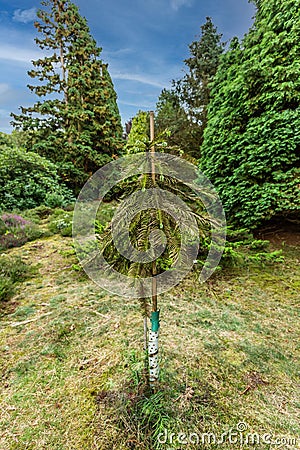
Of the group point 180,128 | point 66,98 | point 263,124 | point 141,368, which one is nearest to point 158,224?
point 141,368

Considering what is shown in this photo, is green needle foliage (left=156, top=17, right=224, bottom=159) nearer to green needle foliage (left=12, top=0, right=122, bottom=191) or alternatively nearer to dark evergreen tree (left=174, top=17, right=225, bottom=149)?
dark evergreen tree (left=174, top=17, right=225, bottom=149)

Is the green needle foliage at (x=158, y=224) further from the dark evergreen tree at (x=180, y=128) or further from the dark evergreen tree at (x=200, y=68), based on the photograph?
the dark evergreen tree at (x=200, y=68)

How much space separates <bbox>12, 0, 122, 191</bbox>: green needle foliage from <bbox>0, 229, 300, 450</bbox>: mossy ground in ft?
26.0

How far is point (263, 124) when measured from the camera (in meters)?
3.33

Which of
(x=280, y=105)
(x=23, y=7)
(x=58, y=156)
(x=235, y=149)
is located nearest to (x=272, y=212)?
(x=235, y=149)

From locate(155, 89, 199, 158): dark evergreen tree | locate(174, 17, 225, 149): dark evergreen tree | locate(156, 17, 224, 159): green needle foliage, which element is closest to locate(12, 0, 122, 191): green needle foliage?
locate(155, 89, 199, 158): dark evergreen tree

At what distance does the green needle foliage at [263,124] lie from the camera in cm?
309

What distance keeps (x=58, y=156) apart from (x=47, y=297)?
8.24 metres

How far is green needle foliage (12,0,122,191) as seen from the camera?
9.18m

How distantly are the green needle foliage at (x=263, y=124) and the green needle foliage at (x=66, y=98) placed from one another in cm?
631

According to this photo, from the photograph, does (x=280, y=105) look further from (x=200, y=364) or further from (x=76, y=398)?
(x=76, y=398)

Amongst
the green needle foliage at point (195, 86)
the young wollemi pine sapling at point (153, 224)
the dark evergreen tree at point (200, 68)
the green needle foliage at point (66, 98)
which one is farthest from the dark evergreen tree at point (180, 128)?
the young wollemi pine sapling at point (153, 224)

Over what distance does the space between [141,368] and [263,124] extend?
12.0ft

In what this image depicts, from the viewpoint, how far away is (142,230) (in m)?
1.09
